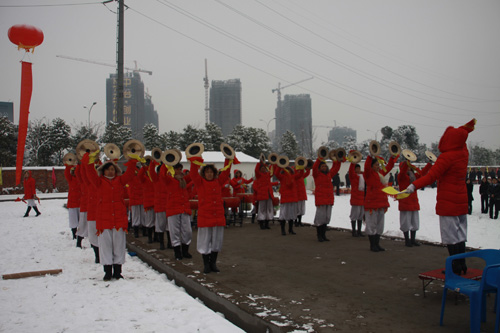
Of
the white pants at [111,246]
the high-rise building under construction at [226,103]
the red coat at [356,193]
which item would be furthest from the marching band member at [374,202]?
the high-rise building under construction at [226,103]

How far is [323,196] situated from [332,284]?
13.1 feet

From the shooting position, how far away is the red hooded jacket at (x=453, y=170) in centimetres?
515

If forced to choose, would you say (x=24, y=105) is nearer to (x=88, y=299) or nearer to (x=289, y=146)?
(x=88, y=299)

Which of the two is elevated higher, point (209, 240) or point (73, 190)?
point (73, 190)

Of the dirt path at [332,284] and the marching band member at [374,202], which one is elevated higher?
the marching band member at [374,202]

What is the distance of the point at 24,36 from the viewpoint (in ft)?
26.4

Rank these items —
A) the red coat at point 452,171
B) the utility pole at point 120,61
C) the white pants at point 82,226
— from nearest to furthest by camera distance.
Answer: the red coat at point 452,171 < the white pants at point 82,226 < the utility pole at point 120,61

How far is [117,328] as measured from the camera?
4.50m

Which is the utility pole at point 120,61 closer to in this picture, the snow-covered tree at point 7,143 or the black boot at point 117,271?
the black boot at point 117,271

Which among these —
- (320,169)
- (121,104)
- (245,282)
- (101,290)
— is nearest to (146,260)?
(101,290)

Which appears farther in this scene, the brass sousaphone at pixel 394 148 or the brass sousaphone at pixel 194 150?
the brass sousaphone at pixel 394 148

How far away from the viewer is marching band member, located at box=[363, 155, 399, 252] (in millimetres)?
8195

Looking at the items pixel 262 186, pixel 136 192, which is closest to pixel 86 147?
pixel 136 192

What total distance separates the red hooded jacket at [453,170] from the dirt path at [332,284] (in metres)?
1.21
